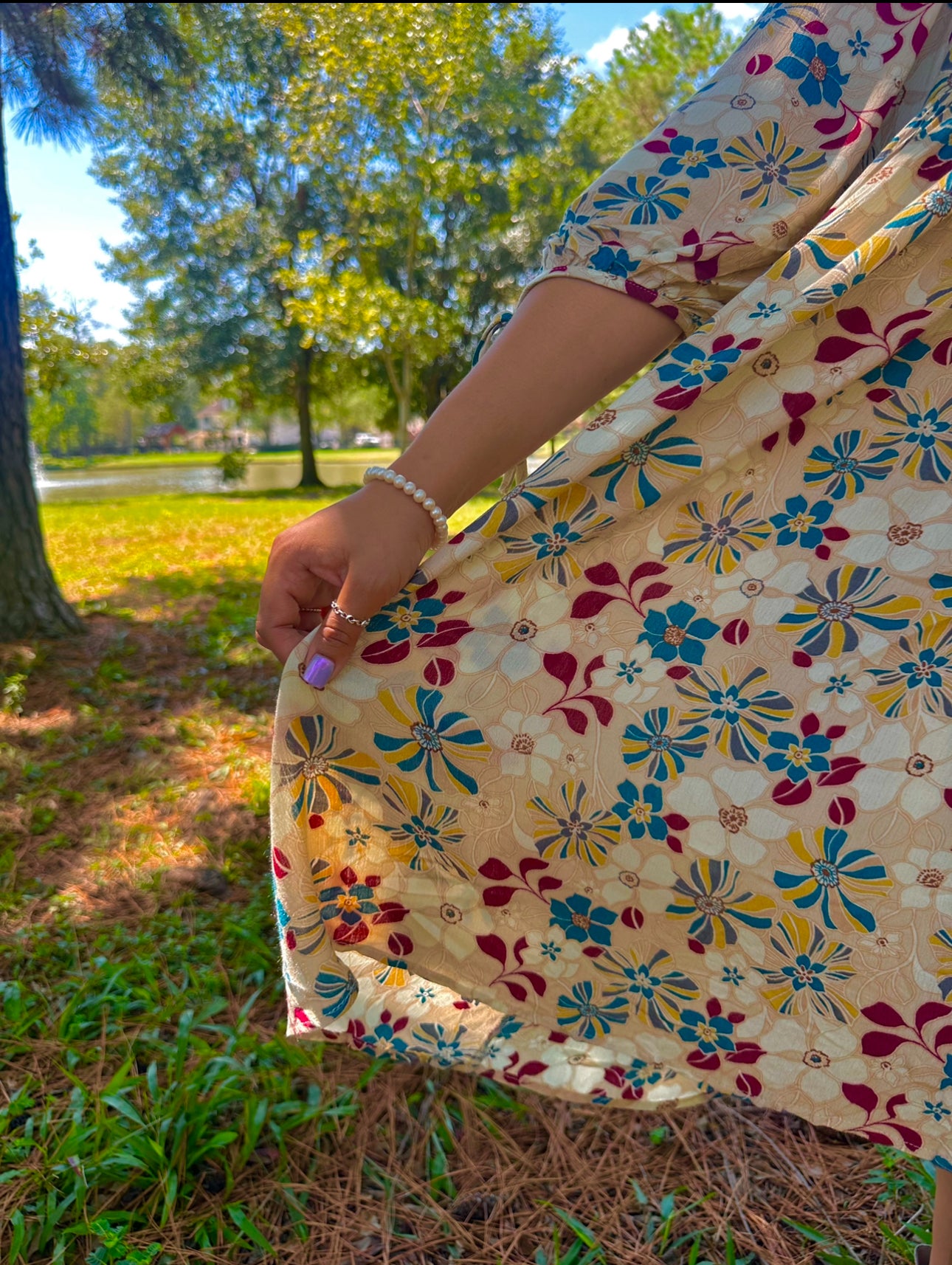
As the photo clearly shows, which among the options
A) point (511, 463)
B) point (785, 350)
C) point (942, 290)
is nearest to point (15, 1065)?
point (511, 463)

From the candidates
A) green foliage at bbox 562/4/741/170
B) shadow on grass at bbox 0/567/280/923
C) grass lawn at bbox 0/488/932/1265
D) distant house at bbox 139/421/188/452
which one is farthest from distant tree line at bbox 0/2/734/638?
distant house at bbox 139/421/188/452

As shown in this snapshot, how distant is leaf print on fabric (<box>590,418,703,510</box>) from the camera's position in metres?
0.82

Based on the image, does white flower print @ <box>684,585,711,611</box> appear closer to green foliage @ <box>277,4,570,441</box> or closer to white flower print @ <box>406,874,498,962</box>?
white flower print @ <box>406,874,498,962</box>

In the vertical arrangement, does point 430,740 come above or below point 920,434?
below

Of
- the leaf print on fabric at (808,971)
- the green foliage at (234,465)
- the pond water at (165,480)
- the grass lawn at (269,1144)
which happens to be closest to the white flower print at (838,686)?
the leaf print on fabric at (808,971)

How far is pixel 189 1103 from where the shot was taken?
143 centimetres

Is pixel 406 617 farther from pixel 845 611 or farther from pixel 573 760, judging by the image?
pixel 845 611

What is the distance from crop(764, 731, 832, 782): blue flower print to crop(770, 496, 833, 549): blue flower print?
7.4 inches

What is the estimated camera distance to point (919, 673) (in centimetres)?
73

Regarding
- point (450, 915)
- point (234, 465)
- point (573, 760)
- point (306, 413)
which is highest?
point (306, 413)

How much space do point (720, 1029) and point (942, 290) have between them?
78 cm

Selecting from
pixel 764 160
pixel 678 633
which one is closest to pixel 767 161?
pixel 764 160

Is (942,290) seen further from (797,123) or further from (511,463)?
(511,463)

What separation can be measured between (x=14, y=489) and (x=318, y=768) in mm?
3880
